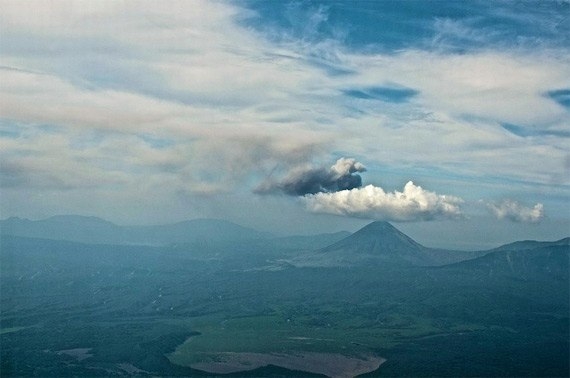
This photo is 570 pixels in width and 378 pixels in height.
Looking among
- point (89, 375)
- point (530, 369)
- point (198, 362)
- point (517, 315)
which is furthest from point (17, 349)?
point (517, 315)

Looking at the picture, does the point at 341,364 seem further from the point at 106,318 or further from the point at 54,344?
the point at 106,318

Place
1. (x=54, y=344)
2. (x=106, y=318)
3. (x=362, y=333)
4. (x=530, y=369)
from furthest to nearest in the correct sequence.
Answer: (x=106, y=318), (x=362, y=333), (x=54, y=344), (x=530, y=369)

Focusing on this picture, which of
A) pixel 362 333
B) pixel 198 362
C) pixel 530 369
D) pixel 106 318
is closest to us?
pixel 530 369

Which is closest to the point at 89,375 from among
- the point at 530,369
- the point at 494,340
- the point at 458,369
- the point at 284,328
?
the point at 284,328

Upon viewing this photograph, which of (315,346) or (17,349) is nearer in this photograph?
(17,349)

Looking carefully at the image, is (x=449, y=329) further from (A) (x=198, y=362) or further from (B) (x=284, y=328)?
(A) (x=198, y=362)

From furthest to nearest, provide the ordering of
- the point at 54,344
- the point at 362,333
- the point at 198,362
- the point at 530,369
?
the point at 362,333
the point at 54,344
the point at 198,362
the point at 530,369

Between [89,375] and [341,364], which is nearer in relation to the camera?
[89,375]
